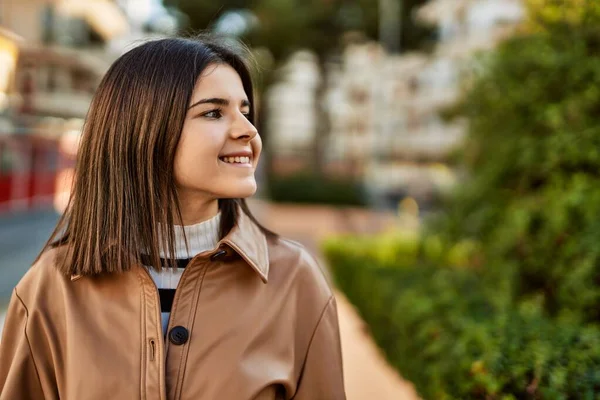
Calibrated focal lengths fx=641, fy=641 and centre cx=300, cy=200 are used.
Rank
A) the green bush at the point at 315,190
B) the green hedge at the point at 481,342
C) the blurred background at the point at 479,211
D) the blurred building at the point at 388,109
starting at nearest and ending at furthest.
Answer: the green hedge at the point at 481,342, the blurred background at the point at 479,211, the blurred building at the point at 388,109, the green bush at the point at 315,190

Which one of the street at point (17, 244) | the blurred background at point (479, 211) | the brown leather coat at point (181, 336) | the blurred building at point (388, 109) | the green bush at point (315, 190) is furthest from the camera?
the green bush at point (315, 190)

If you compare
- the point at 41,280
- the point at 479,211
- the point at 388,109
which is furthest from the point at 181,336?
the point at 388,109

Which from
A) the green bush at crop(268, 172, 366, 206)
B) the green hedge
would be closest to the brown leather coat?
the green hedge

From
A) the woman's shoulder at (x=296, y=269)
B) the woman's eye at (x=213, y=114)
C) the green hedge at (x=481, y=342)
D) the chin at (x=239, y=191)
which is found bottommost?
the green hedge at (x=481, y=342)

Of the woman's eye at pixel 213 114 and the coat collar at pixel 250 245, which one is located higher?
the woman's eye at pixel 213 114

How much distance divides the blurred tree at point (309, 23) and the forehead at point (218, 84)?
24.2m

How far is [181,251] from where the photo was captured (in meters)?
1.62

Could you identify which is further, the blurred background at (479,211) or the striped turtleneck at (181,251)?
the blurred background at (479,211)

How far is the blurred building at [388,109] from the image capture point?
25484 millimetres

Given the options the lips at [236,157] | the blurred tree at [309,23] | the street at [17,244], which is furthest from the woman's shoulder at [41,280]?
the blurred tree at [309,23]

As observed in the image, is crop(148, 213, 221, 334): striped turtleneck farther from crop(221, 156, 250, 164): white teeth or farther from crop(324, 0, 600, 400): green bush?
crop(324, 0, 600, 400): green bush

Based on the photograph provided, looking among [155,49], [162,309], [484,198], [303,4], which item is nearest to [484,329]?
[162,309]

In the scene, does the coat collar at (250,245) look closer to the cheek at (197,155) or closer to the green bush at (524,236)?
the cheek at (197,155)

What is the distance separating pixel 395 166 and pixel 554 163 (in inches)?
1511
